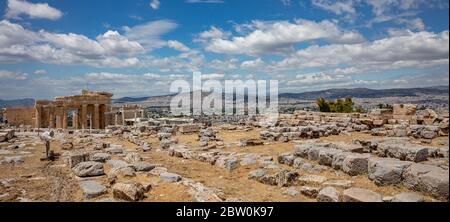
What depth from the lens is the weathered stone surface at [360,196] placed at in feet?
24.6

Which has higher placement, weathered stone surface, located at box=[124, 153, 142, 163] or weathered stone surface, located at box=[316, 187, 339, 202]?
weathered stone surface, located at box=[316, 187, 339, 202]

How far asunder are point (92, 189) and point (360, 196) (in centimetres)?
656

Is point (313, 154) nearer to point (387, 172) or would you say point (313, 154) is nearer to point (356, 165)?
point (356, 165)

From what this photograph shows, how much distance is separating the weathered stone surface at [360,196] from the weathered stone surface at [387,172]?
1.37 m

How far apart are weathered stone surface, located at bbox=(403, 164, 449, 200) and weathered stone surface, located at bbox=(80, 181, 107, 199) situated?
7579 mm

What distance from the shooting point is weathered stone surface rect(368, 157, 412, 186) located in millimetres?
8969

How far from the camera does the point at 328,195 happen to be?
828 centimetres

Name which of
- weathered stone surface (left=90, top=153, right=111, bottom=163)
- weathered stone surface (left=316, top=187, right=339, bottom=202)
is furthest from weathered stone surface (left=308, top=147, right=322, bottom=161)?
weathered stone surface (left=90, top=153, right=111, bottom=163)

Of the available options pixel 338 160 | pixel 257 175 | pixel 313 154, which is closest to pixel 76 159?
pixel 257 175

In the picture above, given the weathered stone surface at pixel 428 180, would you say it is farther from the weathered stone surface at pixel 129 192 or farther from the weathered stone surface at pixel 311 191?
Answer: the weathered stone surface at pixel 129 192

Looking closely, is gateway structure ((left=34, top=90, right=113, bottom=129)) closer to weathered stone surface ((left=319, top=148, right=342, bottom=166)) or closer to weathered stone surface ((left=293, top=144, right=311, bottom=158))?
weathered stone surface ((left=293, top=144, right=311, bottom=158))
